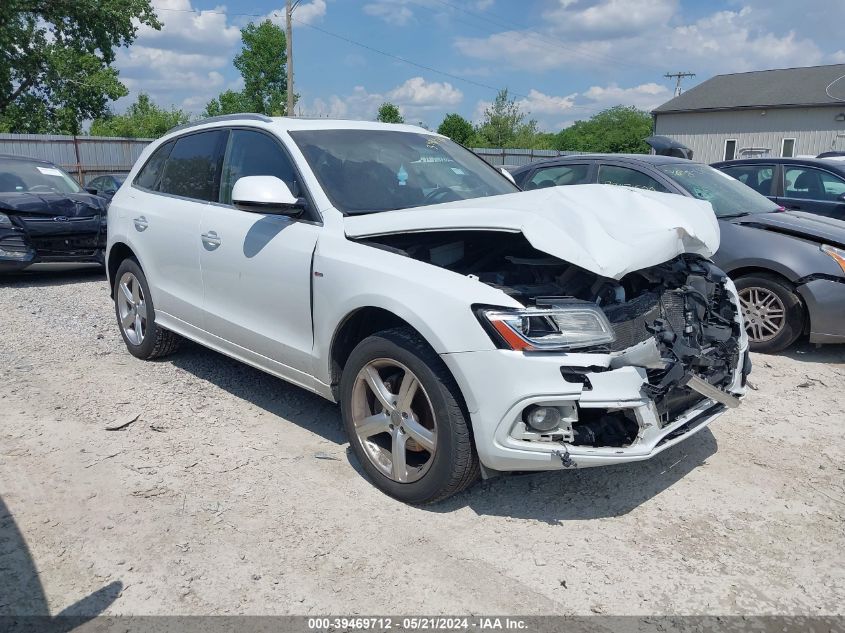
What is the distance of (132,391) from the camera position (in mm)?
4910

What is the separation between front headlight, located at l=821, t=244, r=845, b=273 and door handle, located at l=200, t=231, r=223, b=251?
476cm

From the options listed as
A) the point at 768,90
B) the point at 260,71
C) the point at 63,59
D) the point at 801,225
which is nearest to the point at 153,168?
the point at 801,225

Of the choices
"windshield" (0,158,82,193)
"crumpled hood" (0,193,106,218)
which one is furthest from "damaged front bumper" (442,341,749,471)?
"windshield" (0,158,82,193)

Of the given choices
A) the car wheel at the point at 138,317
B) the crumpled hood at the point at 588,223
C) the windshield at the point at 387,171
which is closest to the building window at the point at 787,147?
the windshield at the point at 387,171

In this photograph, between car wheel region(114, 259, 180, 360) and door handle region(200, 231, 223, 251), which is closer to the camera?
→ door handle region(200, 231, 223, 251)

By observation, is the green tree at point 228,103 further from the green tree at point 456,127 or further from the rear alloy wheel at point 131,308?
the rear alloy wheel at point 131,308

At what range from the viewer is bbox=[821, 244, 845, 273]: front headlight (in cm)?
544

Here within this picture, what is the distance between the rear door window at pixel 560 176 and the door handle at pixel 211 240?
396 centimetres

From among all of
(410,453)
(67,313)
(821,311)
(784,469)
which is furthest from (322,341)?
(67,313)

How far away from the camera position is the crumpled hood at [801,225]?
18.6 ft

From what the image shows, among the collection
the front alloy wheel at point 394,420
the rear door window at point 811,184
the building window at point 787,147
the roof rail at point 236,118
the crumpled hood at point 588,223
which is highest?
the building window at point 787,147

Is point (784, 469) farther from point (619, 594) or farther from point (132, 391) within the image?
point (132, 391)

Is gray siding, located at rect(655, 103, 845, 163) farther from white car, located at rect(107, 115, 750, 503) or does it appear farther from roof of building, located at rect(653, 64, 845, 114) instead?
white car, located at rect(107, 115, 750, 503)

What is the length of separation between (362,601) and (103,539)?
129 cm
